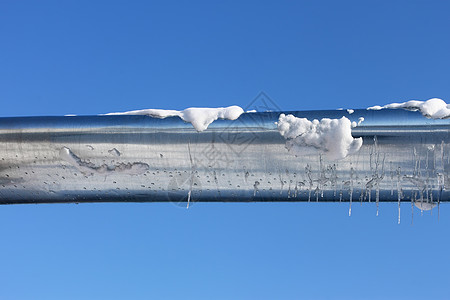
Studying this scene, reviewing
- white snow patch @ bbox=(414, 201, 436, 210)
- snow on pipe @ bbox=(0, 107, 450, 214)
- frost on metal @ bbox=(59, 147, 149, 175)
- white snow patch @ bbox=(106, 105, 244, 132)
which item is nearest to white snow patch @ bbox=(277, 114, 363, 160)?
snow on pipe @ bbox=(0, 107, 450, 214)

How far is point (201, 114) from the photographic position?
158 inches

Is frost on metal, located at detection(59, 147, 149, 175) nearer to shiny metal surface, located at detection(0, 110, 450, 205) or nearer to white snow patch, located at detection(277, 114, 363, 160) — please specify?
shiny metal surface, located at detection(0, 110, 450, 205)

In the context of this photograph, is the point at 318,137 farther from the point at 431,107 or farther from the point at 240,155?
the point at 431,107

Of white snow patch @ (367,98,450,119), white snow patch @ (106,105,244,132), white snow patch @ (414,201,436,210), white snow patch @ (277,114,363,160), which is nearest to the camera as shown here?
white snow patch @ (367,98,450,119)

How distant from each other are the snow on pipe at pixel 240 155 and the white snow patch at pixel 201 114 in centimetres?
1

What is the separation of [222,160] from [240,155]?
18 centimetres

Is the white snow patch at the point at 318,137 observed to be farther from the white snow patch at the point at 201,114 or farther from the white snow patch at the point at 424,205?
the white snow patch at the point at 424,205

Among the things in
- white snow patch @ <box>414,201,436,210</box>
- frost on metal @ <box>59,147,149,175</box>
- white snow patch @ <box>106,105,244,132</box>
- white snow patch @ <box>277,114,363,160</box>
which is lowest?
white snow patch @ <box>414,201,436,210</box>

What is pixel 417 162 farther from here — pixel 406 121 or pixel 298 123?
pixel 298 123

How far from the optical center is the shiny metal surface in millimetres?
3789

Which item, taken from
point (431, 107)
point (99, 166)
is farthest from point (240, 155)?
point (431, 107)

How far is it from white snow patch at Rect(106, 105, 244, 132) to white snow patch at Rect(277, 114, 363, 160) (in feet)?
1.48

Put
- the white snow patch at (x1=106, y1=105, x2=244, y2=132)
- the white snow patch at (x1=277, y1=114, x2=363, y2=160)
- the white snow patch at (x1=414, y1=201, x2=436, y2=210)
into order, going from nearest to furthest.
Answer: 1. the white snow patch at (x1=277, y1=114, x2=363, y2=160)
2. the white snow patch at (x1=106, y1=105, x2=244, y2=132)
3. the white snow patch at (x1=414, y1=201, x2=436, y2=210)

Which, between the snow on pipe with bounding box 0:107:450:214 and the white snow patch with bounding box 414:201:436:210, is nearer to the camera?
the snow on pipe with bounding box 0:107:450:214
